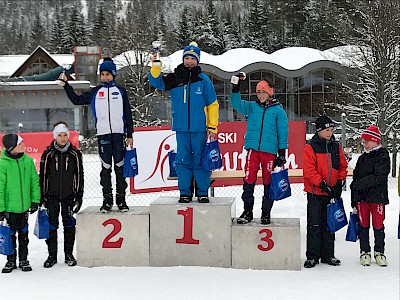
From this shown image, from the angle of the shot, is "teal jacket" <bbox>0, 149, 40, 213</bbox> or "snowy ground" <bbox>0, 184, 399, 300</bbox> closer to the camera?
"snowy ground" <bbox>0, 184, 399, 300</bbox>

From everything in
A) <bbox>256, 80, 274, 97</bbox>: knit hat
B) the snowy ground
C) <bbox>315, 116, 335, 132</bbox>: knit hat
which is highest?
<bbox>256, 80, 274, 97</bbox>: knit hat

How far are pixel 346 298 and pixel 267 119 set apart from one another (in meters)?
2.02

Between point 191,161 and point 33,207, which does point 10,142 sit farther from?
point 191,161

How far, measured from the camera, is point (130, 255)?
5348 mm

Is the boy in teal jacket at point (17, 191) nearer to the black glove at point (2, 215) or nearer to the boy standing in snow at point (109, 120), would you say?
the black glove at point (2, 215)

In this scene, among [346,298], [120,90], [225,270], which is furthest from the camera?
[120,90]

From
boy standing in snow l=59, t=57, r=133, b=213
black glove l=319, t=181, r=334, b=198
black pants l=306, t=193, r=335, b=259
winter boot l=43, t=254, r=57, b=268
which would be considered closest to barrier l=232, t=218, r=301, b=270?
black pants l=306, t=193, r=335, b=259

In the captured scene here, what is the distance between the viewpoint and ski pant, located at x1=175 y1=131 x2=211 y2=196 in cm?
536

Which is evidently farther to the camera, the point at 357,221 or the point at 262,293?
the point at 357,221

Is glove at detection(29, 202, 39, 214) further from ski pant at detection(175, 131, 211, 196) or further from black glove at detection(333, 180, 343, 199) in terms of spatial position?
black glove at detection(333, 180, 343, 199)

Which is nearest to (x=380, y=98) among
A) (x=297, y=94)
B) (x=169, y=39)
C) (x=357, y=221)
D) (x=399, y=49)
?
(x=399, y=49)

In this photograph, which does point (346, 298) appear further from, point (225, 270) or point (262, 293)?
point (225, 270)

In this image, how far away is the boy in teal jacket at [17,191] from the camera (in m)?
5.11

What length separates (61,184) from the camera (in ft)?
17.5
